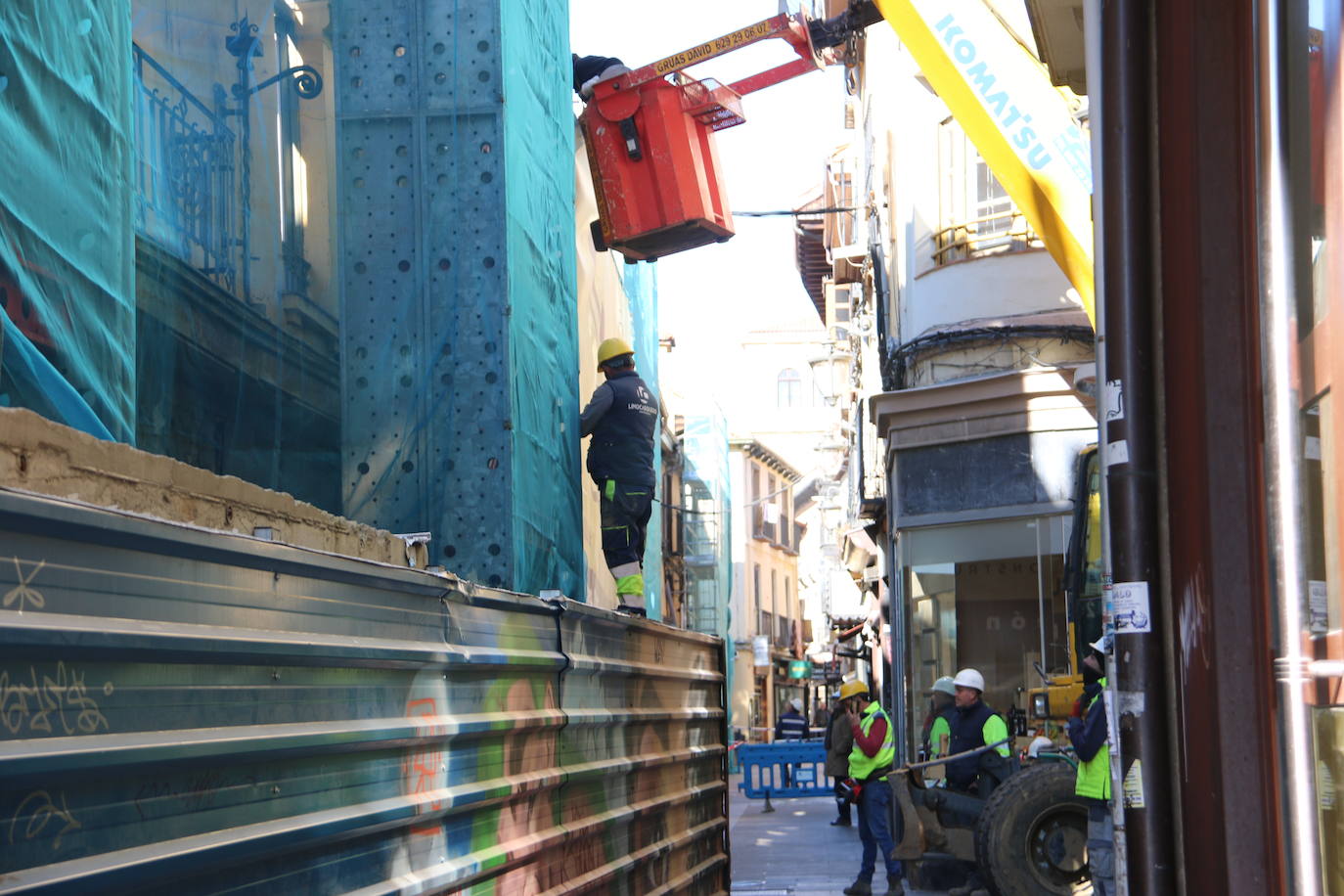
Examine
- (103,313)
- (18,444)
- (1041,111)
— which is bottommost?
(18,444)

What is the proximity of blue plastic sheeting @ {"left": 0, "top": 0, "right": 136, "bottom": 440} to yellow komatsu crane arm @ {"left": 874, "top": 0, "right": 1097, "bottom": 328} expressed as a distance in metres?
5.11

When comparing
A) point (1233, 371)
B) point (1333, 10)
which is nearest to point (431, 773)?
point (1233, 371)

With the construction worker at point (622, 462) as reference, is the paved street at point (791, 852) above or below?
below

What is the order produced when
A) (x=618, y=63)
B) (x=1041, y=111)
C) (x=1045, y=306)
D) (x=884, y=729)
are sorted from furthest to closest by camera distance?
1. (x=1045, y=306)
2. (x=884, y=729)
3. (x=618, y=63)
4. (x=1041, y=111)

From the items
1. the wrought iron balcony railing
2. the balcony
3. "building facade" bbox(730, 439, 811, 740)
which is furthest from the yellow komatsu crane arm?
"building facade" bbox(730, 439, 811, 740)

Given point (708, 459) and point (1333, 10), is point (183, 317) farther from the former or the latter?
point (708, 459)

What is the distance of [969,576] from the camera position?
16.0 metres

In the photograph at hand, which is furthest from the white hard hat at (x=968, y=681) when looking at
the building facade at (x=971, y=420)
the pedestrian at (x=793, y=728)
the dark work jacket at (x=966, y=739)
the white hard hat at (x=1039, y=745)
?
the pedestrian at (x=793, y=728)

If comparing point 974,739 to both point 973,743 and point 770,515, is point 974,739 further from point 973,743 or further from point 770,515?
point 770,515

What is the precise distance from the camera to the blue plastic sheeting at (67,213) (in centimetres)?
451

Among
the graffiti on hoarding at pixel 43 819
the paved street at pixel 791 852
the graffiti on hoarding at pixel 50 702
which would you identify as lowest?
the paved street at pixel 791 852

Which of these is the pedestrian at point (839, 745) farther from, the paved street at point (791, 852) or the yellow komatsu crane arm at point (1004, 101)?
the yellow komatsu crane arm at point (1004, 101)

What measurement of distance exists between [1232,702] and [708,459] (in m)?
34.4

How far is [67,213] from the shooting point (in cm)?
488
